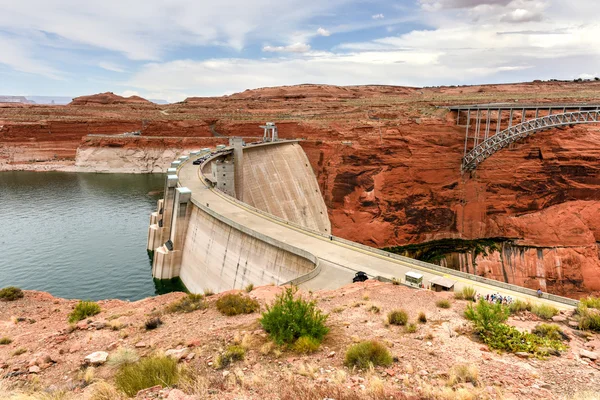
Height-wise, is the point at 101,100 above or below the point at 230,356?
above

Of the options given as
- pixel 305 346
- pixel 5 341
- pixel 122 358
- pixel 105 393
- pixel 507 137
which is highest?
pixel 507 137

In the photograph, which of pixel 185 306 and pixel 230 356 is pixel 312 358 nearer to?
pixel 230 356

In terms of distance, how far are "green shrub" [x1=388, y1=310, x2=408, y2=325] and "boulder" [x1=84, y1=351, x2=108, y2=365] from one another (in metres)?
8.67

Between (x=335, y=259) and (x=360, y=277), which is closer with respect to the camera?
(x=360, y=277)

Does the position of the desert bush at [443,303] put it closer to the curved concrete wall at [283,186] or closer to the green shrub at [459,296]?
the green shrub at [459,296]

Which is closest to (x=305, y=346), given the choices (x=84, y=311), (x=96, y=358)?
(x=96, y=358)

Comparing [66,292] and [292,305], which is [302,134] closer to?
[66,292]

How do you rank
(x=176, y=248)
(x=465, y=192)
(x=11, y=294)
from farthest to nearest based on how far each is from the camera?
(x=465, y=192) → (x=176, y=248) → (x=11, y=294)

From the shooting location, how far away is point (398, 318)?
11.8 metres

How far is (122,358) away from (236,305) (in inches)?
173

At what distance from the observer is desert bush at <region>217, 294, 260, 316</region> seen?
45.2ft

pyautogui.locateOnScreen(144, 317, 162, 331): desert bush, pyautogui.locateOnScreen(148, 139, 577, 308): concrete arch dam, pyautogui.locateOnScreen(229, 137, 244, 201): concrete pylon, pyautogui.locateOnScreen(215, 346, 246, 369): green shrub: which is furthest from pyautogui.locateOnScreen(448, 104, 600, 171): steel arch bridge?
pyautogui.locateOnScreen(144, 317, 162, 331): desert bush

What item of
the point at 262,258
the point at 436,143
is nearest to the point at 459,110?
the point at 436,143

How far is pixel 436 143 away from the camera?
44.0 metres
